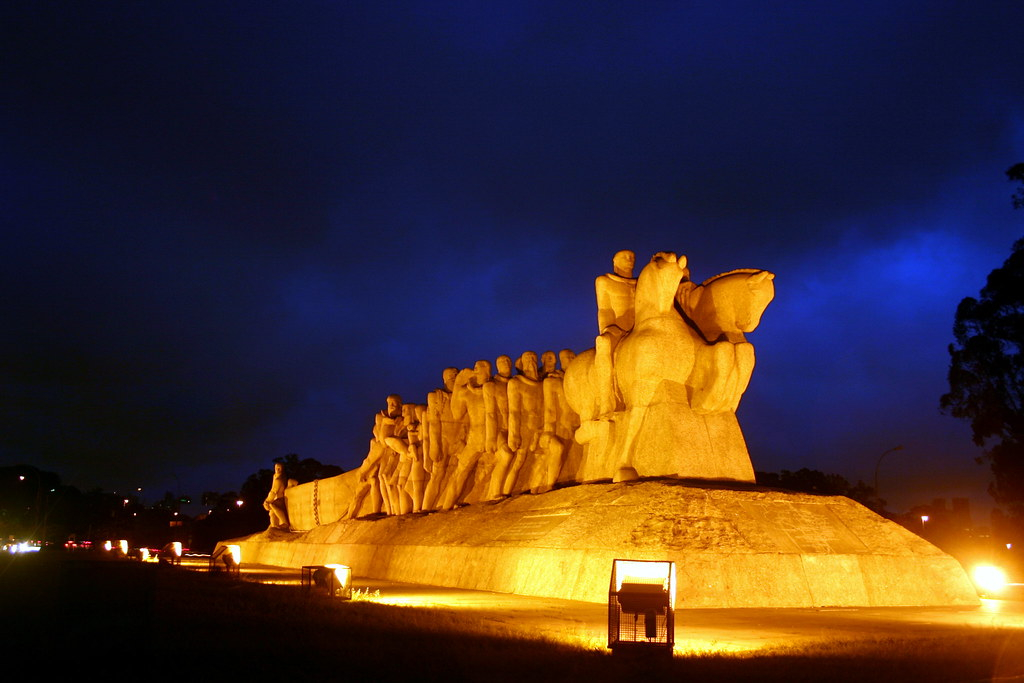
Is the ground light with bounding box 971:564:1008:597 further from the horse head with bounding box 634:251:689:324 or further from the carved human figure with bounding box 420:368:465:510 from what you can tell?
the carved human figure with bounding box 420:368:465:510

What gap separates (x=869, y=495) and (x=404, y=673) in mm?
46288

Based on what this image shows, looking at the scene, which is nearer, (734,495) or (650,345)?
(734,495)

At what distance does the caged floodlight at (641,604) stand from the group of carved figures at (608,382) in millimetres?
7021

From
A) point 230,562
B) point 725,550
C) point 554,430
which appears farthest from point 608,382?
point 230,562

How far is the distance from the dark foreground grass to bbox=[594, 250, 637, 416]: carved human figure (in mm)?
6748

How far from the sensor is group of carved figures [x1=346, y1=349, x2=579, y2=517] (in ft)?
66.7

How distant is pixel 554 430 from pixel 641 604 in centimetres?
1257

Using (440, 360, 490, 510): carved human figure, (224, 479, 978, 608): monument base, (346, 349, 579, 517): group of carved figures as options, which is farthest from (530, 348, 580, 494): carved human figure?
(224, 479, 978, 608): monument base

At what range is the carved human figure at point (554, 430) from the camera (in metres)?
19.3

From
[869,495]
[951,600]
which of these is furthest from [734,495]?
[869,495]

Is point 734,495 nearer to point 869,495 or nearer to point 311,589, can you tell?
point 311,589

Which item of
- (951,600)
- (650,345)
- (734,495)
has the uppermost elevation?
(650,345)

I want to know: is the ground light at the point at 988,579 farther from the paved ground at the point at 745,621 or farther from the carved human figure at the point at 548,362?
the carved human figure at the point at 548,362

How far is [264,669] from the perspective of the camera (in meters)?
6.74
